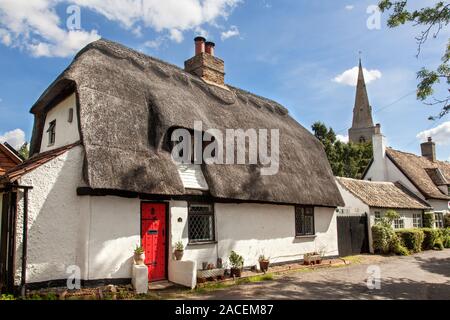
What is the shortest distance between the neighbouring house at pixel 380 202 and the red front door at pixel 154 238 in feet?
41.3

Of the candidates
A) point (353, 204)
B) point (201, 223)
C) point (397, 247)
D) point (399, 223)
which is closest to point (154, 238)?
point (201, 223)

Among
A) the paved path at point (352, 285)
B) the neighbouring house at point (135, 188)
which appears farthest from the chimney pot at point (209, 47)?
the paved path at point (352, 285)

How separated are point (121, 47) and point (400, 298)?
11757 millimetres

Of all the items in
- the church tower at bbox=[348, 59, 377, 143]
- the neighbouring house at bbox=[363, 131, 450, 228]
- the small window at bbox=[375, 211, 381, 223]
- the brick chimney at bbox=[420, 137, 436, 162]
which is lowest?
the small window at bbox=[375, 211, 381, 223]

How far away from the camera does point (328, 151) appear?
36.7m

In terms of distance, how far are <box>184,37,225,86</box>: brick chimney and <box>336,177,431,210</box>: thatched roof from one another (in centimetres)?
985

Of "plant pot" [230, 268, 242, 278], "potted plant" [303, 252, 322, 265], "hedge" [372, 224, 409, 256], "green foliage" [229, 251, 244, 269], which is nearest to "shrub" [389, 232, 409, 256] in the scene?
"hedge" [372, 224, 409, 256]

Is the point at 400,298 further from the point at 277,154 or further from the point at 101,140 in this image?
the point at 101,140

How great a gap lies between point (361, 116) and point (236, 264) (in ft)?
173

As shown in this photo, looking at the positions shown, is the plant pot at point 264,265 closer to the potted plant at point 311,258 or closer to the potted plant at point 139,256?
the potted plant at point 311,258

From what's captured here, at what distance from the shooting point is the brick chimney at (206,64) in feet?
55.0

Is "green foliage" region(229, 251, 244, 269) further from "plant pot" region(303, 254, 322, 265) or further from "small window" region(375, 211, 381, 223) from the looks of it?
"small window" region(375, 211, 381, 223)

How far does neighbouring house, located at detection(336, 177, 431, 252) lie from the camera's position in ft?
67.3
